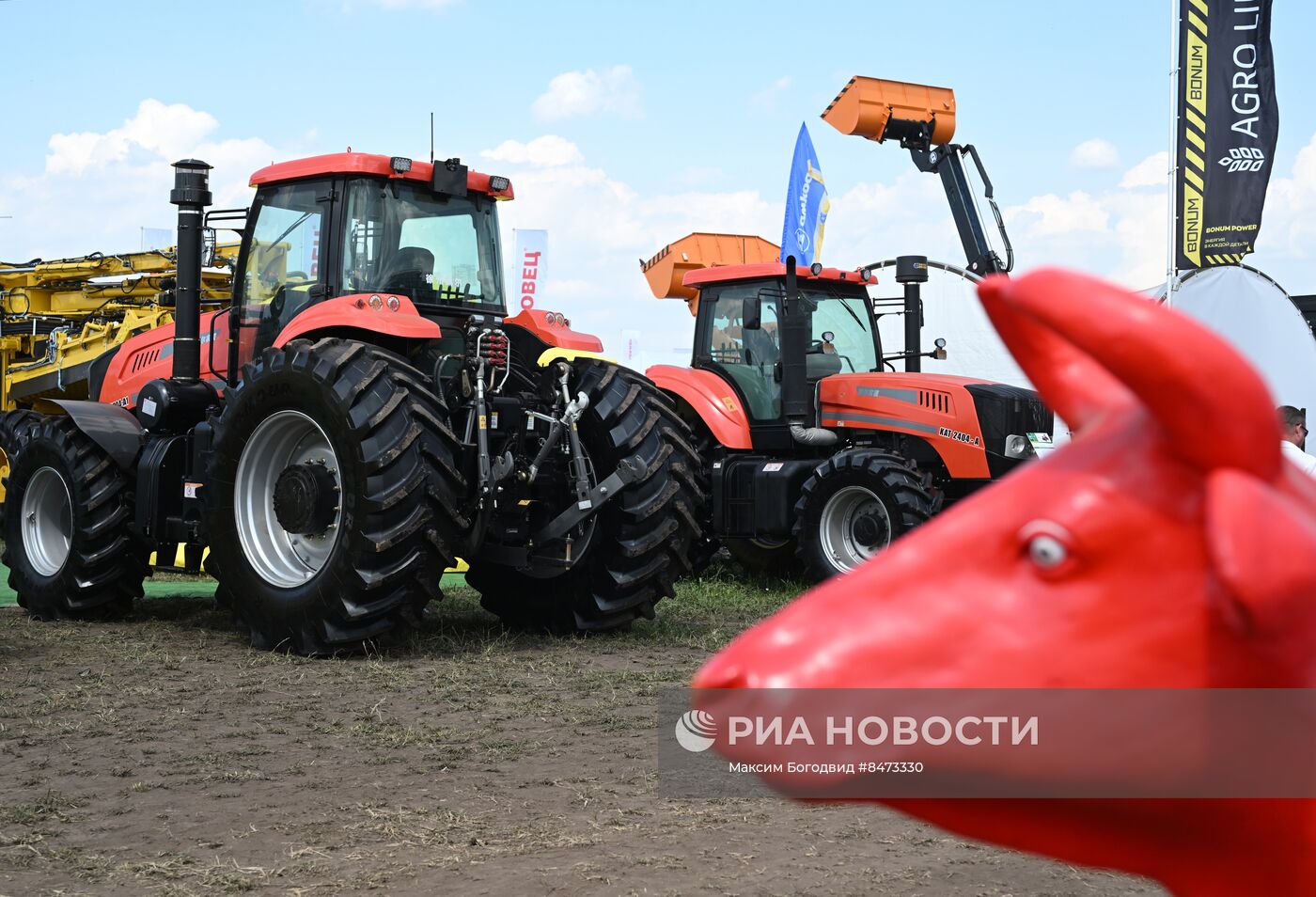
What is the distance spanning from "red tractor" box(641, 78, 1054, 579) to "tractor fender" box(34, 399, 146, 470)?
14.0 feet

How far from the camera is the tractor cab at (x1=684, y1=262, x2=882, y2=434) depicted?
1023 cm

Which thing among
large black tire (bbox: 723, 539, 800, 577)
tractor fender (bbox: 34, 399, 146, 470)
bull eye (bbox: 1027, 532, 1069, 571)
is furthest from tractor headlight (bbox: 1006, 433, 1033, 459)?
bull eye (bbox: 1027, 532, 1069, 571)

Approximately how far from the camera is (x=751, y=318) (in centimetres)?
966

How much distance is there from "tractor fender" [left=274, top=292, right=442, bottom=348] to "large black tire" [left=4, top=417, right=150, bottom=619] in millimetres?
1874

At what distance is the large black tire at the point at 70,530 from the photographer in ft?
26.1

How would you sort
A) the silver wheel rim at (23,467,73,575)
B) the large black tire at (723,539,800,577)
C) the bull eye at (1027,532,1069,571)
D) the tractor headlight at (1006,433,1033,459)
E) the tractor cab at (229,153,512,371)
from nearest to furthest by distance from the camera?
the bull eye at (1027,532,1069,571) < the tractor cab at (229,153,512,371) < the silver wheel rim at (23,467,73,575) < the tractor headlight at (1006,433,1033,459) < the large black tire at (723,539,800,577)

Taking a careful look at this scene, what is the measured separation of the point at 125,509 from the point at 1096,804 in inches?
309

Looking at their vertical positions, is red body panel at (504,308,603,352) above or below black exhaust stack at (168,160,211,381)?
below

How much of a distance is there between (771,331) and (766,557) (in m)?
2.03

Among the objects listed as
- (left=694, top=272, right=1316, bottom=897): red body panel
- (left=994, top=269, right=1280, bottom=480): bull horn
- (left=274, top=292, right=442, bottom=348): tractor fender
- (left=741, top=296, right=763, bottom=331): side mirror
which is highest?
(left=741, top=296, right=763, bottom=331): side mirror

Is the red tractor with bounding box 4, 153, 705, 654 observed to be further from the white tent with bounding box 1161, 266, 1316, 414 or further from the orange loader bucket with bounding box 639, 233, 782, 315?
the white tent with bounding box 1161, 266, 1316, 414

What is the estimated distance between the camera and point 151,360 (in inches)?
345

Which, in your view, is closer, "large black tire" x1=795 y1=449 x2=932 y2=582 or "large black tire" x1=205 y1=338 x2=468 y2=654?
"large black tire" x1=205 y1=338 x2=468 y2=654

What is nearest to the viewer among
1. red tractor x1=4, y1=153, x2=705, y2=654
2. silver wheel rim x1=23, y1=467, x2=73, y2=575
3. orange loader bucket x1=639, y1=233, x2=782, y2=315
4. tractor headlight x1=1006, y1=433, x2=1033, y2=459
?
red tractor x1=4, y1=153, x2=705, y2=654
